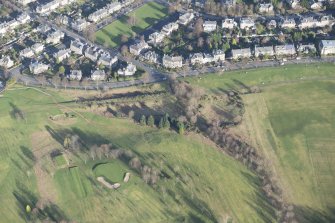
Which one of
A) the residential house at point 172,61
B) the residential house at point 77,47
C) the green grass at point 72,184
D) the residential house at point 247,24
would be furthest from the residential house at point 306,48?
the green grass at point 72,184

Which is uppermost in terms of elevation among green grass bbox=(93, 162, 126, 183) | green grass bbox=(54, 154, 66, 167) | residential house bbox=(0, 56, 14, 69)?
residential house bbox=(0, 56, 14, 69)

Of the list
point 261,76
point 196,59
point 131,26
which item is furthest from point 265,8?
point 131,26

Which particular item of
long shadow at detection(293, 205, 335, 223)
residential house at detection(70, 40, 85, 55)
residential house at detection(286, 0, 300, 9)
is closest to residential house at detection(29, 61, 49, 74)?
residential house at detection(70, 40, 85, 55)

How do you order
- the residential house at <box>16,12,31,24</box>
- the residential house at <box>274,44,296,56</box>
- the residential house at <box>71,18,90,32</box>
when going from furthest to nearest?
the residential house at <box>16,12,31,24</box>
the residential house at <box>71,18,90,32</box>
the residential house at <box>274,44,296,56</box>

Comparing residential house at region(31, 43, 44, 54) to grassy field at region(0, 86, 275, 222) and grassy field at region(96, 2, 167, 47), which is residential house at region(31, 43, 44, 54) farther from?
grassy field at region(0, 86, 275, 222)

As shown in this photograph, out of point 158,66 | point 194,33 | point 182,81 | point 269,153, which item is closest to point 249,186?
point 269,153

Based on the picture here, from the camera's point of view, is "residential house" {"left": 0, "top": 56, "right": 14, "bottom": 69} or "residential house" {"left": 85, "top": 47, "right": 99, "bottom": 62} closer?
"residential house" {"left": 0, "top": 56, "right": 14, "bottom": 69}
